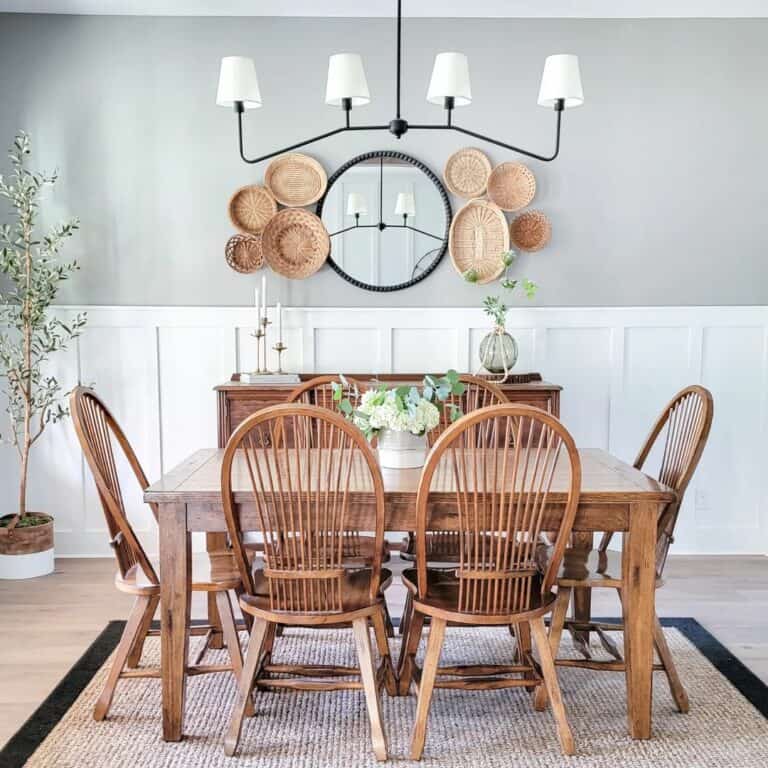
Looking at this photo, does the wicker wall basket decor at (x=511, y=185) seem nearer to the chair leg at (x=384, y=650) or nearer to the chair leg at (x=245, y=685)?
the chair leg at (x=384, y=650)

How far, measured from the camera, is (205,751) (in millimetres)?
2133

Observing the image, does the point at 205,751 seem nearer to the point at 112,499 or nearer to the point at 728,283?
the point at 112,499

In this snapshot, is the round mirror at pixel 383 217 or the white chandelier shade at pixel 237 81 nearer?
the white chandelier shade at pixel 237 81

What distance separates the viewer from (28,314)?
3490 millimetres

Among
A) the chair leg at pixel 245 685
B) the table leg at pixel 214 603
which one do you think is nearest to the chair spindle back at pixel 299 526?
the chair leg at pixel 245 685

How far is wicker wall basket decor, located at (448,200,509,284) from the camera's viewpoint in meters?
3.79

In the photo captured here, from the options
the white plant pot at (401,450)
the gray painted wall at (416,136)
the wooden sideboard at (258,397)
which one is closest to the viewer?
the white plant pot at (401,450)

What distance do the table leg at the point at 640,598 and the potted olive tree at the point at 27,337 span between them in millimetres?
2583

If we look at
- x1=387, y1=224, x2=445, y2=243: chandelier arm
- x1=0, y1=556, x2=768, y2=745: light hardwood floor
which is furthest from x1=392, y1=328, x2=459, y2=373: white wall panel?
x1=0, y1=556, x2=768, y2=745: light hardwood floor

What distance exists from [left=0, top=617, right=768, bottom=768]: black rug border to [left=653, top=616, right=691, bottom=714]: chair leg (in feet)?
0.78

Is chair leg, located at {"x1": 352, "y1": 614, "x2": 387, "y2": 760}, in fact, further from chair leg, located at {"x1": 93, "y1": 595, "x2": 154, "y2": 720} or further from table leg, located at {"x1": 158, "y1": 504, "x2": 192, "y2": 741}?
chair leg, located at {"x1": 93, "y1": 595, "x2": 154, "y2": 720}

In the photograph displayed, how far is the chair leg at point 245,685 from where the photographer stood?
82.7 inches

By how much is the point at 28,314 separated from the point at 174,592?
1938 millimetres

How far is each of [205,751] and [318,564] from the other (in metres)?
0.63
